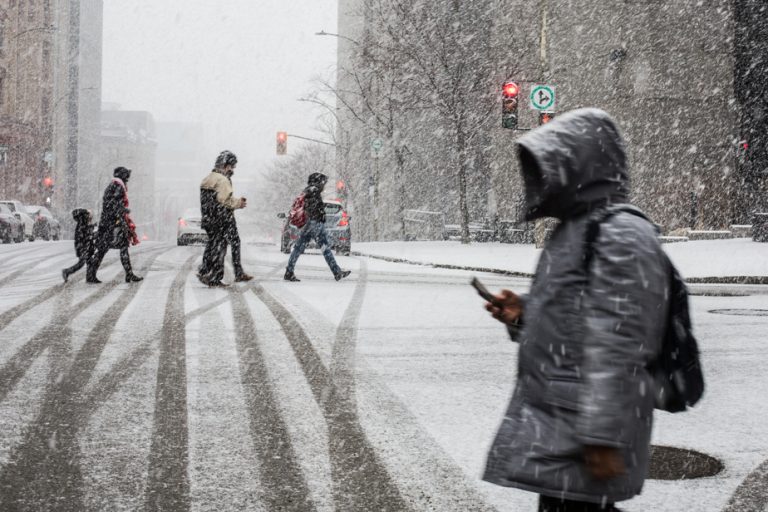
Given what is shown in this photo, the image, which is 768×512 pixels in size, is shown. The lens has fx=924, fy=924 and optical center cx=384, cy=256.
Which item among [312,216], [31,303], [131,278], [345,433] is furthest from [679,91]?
[345,433]

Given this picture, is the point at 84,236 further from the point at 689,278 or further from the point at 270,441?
the point at 689,278

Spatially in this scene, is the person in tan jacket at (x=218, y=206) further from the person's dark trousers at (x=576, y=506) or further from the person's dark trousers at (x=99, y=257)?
the person's dark trousers at (x=576, y=506)

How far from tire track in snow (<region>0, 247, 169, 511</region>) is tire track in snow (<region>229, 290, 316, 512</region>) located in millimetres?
850

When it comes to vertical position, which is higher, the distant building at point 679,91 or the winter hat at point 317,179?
the distant building at point 679,91

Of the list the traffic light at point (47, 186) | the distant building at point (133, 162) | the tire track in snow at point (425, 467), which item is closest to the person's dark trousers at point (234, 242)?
the tire track in snow at point (425, 467)

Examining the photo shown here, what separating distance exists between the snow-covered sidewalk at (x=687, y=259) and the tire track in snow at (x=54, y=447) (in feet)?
37.6

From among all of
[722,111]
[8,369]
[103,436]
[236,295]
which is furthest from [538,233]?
[103,436]

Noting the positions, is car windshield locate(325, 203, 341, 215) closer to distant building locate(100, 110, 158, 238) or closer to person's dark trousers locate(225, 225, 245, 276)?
person's dark trousers locate(225, 225, 245, 276)

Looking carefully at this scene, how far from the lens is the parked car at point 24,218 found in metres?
36.9

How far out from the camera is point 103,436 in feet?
16.6

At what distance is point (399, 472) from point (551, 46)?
34.3 metres

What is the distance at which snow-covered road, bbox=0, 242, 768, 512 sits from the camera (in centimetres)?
415

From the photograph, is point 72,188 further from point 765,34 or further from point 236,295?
point 236,295

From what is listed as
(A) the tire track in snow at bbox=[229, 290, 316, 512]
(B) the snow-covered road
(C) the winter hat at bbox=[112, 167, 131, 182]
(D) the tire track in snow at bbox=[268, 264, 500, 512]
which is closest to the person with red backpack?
(C) the winter hat at bbox=[112, 167, 131, 182]
